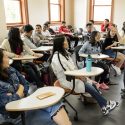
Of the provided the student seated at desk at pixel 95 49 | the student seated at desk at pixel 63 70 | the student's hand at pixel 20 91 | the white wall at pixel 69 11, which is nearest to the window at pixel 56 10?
the white wall at pixel 69 11

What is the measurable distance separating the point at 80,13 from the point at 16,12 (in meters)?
4.04

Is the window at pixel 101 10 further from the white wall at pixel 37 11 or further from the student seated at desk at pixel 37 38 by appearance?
the student seated at desk at pixel 37 38

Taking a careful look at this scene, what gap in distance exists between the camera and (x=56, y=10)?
9.09m

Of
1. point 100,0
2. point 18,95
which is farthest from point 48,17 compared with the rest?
point 18,95

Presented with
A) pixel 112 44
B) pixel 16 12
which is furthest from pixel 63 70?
pixel 16 12

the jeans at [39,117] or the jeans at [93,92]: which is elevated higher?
the jeans at [39,117]

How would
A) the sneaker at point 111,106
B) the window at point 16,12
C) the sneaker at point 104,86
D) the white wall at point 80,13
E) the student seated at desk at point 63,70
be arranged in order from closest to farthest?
the student seated at desk at point 63,70 < the sneaker at point 111,106 < the sneaker at point 104,86 < the window at point 16,12 < the white wall at point 80,13

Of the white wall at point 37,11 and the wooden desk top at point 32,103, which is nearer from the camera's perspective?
the wooden desk top at point 32,103

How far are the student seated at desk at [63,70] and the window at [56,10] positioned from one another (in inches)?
237

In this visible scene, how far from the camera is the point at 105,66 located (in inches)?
151

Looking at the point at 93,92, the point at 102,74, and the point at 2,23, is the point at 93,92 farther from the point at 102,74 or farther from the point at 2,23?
the point at 2,23

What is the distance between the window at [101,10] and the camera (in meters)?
9.29

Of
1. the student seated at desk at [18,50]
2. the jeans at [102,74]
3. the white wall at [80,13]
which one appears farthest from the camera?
the white wall at [80,13]

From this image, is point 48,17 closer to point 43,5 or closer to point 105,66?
point 43,5
